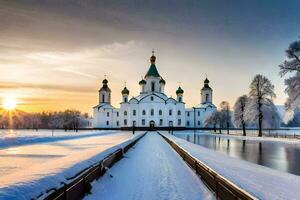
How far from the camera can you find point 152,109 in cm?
11725

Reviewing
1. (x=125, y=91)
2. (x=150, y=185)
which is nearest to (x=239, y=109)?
(x=125, y=91)

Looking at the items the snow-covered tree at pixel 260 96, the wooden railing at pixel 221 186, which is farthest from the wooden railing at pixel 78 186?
the snow-covered tree at pixel 260 96

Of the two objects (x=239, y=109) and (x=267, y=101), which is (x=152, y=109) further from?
(x=267, y=101)

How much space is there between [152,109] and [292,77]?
78.6 metres

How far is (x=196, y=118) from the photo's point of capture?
5054 inches

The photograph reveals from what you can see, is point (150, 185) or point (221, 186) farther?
point (150, 185)

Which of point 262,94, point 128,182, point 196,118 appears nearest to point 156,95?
point 196,118

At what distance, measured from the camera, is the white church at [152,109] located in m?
118

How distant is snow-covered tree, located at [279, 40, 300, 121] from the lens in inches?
1556

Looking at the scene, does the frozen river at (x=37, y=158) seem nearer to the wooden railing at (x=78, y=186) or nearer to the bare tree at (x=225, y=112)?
the wooden railing at (x=78, y=186)

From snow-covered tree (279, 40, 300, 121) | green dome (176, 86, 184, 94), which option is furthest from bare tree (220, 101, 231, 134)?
snow-covered tree (279, 40, 300, 121)

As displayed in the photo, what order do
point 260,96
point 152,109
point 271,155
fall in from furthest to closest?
point 152,109
point 260,96
point 271,155

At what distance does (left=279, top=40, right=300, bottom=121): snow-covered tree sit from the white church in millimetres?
73021

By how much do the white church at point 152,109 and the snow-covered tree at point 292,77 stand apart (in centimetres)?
7302
